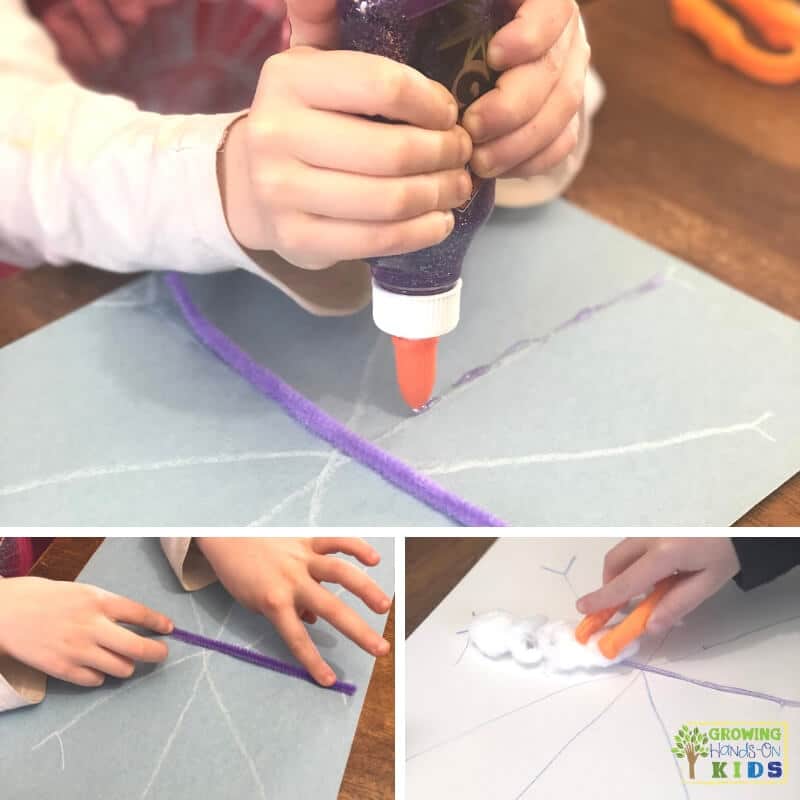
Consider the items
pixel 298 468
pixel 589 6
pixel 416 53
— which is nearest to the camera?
pixel 416 53

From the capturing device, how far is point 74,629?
30 centimetres

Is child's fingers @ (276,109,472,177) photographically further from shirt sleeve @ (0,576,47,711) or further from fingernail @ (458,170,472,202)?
shirt sleeve @ (0,576,47,711)

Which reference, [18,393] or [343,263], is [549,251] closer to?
[343,263]

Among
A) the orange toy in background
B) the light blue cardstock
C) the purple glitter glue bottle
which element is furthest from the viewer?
the orange toy in background

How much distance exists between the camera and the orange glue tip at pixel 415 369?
1.07ft

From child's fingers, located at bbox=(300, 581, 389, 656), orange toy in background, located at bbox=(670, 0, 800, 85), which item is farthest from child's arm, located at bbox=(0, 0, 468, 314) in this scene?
orange toy in background, located at bbox=(670, 0, 800, 85)

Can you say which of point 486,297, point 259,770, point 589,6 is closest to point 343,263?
point 486,297

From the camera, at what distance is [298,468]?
34 cm

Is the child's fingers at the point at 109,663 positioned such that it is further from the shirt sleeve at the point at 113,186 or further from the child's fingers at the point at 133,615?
the shirt sleeve at the point at 113,186

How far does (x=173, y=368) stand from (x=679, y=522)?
195mm

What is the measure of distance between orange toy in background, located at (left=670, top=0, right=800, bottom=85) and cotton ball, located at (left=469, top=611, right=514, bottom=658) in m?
0.36

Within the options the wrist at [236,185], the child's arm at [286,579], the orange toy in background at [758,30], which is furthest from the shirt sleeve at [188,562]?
the orange toy in background at [758,30]

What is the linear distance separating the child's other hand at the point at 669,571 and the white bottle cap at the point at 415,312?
0.31ft

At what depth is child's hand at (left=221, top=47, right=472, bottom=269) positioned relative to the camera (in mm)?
245
